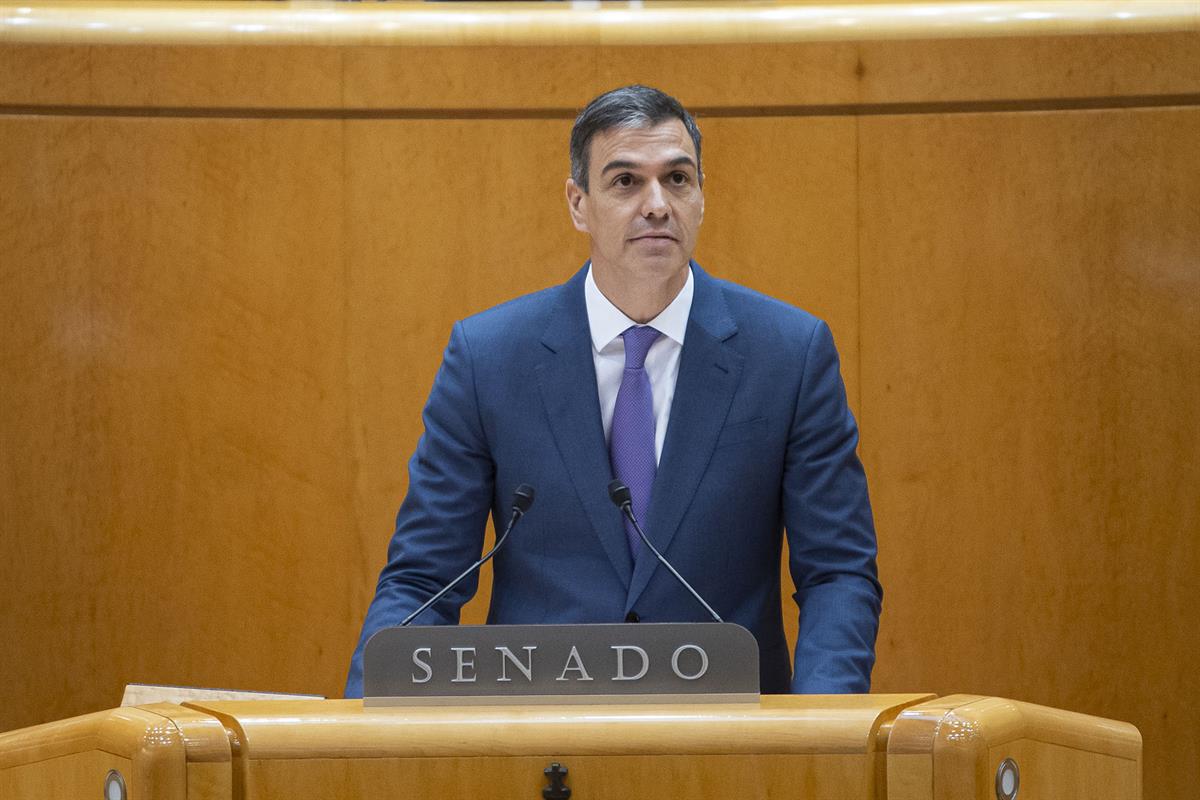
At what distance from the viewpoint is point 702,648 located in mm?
1677

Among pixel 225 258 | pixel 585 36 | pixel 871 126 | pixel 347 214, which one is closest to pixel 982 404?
pixel 871 126

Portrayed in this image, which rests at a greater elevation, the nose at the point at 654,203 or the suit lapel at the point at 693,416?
the nose at the point at 654,203

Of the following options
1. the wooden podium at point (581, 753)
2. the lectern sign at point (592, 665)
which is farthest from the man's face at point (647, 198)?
the wooden podium at point (581, 753)

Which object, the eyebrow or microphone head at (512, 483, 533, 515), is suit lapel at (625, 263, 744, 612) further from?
microphone head at (512, 483, 533, 515)

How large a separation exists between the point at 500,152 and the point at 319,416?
668 mm

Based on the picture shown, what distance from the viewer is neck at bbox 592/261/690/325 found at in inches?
95.9

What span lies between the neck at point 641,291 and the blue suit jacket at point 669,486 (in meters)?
0.05

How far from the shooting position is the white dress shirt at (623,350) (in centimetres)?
243

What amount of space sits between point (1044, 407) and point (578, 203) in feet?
4.25

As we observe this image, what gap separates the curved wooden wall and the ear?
2.85 feet

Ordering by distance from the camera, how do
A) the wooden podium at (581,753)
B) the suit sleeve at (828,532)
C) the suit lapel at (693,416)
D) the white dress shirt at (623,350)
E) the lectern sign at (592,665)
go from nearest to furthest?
the wooden podium at (581,753), the lectern sign at (592,665), the suit sleeve at (828,532), the suit lapel at (693,416), the white dress shirt at (623,350)

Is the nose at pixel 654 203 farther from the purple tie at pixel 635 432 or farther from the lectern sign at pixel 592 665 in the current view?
the lectern sign at pixel 592 665

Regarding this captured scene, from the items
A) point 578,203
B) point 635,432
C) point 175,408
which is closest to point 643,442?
point 635,432

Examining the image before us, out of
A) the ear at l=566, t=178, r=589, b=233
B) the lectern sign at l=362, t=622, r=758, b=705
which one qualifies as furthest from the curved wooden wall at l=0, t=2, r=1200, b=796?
the lectern sign at l=362, t=622, r=758, b=705
